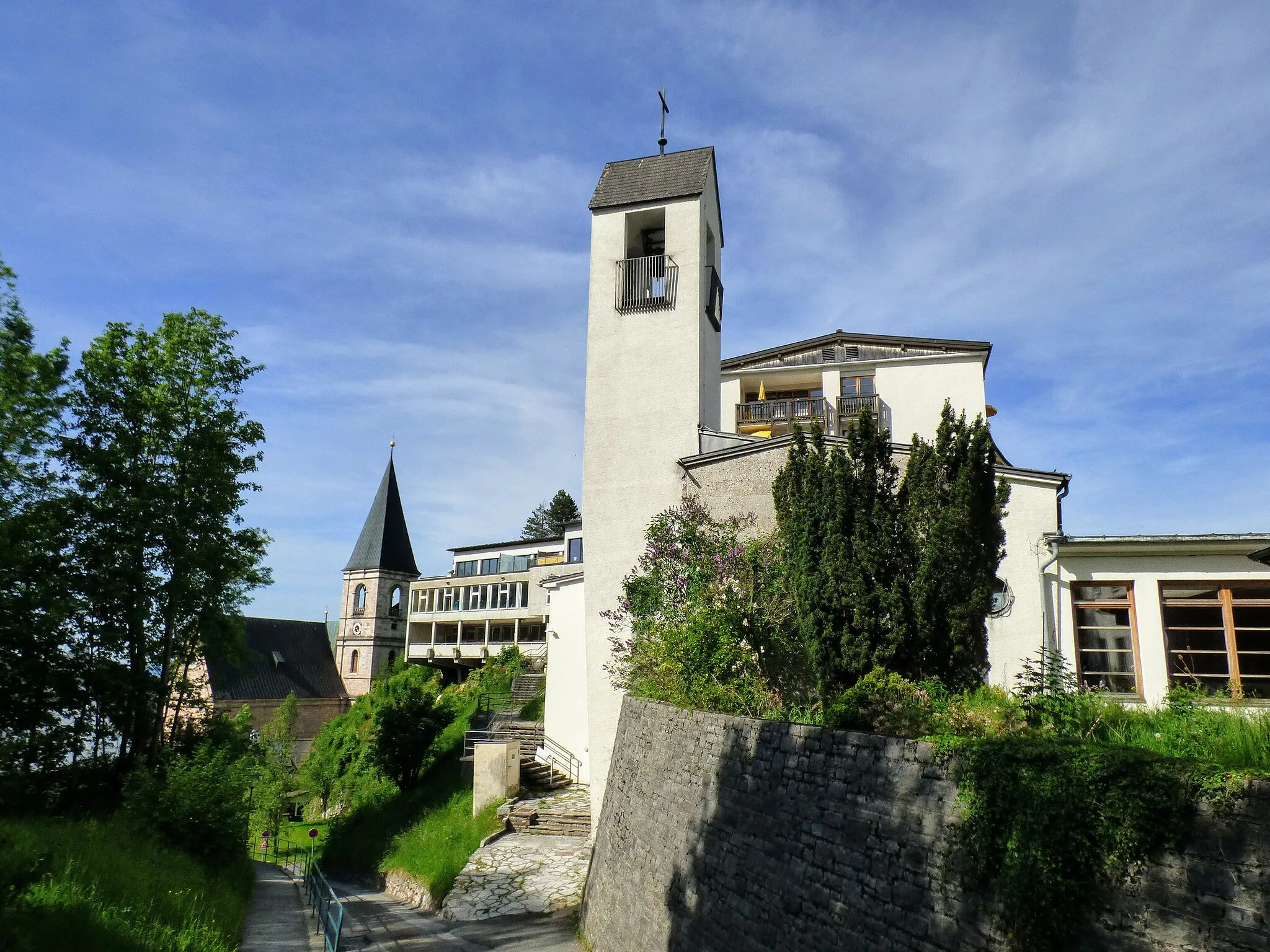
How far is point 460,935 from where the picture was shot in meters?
13.3

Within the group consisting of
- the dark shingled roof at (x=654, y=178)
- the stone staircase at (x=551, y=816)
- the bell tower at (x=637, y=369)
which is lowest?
the stone staircase at (x=551, y=816)

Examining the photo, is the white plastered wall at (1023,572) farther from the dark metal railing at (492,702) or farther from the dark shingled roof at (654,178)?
the dark metal railing at (492,702)

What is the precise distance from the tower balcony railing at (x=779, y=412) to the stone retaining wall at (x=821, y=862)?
556 inches

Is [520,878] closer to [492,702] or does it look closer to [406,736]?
[406,736]

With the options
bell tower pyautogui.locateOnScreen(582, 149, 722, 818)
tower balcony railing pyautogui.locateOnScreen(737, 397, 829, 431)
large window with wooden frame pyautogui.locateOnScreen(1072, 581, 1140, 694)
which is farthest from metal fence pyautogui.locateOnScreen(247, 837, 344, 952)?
tower balcony railing pyautogui.locateOnScreen(737, 397, 829, 431)

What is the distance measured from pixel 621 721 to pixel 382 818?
14352mm

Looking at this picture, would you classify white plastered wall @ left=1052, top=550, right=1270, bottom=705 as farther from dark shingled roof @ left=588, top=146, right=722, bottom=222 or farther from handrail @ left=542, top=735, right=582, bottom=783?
handrail @ left=542, top=735, right=582, bottom=783

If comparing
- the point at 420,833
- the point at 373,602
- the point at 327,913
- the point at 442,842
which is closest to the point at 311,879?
the point at 442,842

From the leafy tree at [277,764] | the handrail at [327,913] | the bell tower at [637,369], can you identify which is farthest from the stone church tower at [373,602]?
the bell tower at [637,369]

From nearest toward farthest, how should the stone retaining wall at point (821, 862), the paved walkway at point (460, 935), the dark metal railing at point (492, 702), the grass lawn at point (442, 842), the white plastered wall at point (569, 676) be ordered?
the stone retaining wall at point (821, 862) < the paved walkway at point (460, 935) < the grass lawn at point (442, 842) < the white plastered wall at point (569, 676) < the dark metal railing at point (492, 702)

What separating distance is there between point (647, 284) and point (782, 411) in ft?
32.1

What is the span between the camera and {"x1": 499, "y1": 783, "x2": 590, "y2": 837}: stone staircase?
18031 millimetres

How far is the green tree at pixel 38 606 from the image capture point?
1184 centimetres

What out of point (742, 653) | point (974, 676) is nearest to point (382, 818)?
point (742, 653)
